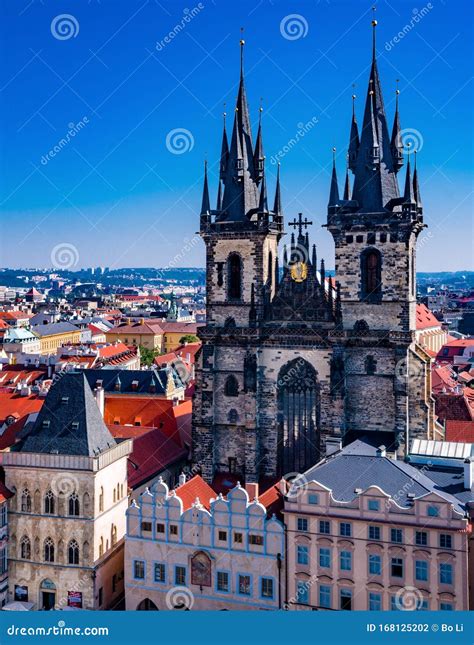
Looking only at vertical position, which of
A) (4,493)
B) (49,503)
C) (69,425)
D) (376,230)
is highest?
(376,230)

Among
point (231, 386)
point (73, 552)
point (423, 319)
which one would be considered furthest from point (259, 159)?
point (423, 319)

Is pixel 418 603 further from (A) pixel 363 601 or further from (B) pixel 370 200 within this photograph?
(B) pixel 370 200

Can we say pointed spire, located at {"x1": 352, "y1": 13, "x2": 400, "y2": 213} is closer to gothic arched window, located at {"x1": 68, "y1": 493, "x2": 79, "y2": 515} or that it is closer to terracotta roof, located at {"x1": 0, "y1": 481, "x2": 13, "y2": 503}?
gothic arched window, located at {"x1": 68, "y1": 493, "x2": 79, "y2": 515}

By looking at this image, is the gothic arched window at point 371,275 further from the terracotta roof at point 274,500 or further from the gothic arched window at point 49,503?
the gothic arched window at point 49,503

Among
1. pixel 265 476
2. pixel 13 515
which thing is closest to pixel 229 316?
pixel 265 476

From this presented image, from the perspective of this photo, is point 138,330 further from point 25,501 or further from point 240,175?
point 25,501

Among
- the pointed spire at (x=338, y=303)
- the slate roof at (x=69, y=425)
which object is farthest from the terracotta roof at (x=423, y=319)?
the slate roof at (x=69, y=425)
